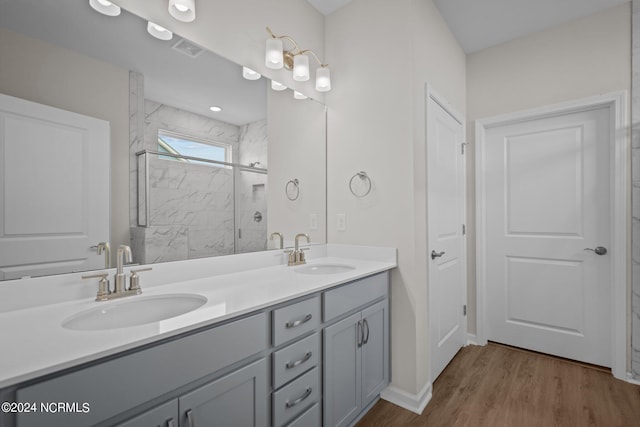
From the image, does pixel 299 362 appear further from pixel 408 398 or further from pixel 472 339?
pixel 472 339

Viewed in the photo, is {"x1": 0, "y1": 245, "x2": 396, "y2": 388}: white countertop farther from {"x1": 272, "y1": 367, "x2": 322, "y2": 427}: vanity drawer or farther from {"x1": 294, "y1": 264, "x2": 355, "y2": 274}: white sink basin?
{"x1": 272, "y1": 367, "x2": 322, "y2": 427}: vanity drawer

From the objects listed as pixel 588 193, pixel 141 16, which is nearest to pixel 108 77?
pixel 141 16

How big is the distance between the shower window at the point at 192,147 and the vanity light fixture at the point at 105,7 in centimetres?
49

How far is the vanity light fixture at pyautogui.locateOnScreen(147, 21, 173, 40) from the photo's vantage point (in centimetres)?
137

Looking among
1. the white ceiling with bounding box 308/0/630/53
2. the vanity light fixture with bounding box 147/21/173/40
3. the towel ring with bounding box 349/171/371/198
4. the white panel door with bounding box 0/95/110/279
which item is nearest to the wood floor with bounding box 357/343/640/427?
the towel ring with bounding box 349/171/371/198

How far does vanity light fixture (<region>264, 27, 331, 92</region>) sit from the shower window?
610 millimetres

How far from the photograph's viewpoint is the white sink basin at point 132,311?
102 cm

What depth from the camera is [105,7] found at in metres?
1.25

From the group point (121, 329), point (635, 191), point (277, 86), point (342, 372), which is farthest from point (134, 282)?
point (635, 191)

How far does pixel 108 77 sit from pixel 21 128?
0.37 m

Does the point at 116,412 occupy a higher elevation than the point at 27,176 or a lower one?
lower

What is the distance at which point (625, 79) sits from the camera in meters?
2.16

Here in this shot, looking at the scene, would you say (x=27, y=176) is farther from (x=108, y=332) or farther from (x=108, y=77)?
(x=108, y=332)

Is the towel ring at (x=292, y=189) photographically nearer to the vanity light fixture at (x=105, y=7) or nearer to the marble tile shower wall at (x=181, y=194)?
the marble tile shower wall at (x=181, y=194)
